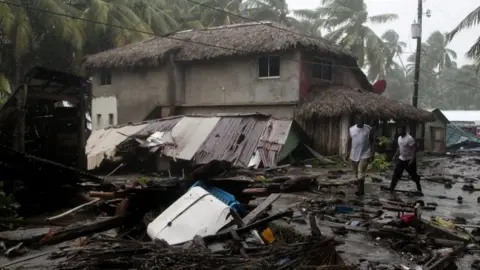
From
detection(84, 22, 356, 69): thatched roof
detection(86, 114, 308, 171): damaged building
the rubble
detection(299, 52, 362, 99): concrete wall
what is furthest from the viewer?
detection(299, 52, 362, 99): concrete wall

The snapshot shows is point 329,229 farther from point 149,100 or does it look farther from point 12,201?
point 149,100

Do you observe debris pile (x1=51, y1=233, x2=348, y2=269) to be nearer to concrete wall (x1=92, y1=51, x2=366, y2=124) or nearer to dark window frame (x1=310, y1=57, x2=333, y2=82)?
concrete wall (x1=92, y1=51, x2=366, y2=124)

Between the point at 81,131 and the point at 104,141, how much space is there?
6.73 metres

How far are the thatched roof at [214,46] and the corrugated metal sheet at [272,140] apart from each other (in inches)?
141

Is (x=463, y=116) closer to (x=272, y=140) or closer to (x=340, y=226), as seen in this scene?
(x=272, y=140)

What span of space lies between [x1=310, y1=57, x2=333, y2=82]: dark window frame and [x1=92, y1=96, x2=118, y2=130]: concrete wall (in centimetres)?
1084

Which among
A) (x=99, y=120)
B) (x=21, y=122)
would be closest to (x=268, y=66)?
(x=99, y=120)

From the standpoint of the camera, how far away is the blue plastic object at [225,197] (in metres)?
6.24

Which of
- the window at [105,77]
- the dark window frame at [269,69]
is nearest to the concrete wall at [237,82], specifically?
the dark window frame at [269,69]

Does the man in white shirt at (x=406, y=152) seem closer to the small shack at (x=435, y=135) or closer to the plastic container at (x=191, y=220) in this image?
the plastic container at (x=191, y=220)

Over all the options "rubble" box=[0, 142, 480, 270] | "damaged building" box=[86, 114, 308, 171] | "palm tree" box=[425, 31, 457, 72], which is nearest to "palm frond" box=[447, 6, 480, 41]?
"damaged building" box=[86, 114, 308, 171]

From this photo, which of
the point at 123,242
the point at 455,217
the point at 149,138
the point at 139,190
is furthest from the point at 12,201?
the point at 149,138

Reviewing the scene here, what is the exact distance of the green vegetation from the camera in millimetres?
22414

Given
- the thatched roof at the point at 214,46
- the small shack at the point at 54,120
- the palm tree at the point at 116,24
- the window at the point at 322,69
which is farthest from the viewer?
the palm tree at the point at 116,24
